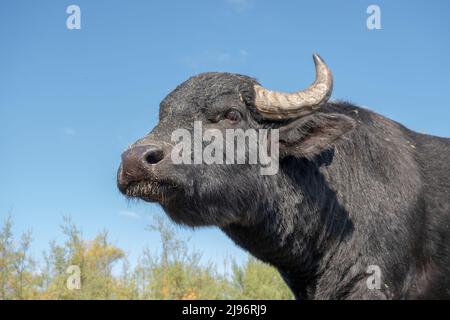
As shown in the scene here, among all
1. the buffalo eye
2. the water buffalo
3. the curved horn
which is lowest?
the water buffalo

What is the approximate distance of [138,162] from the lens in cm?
562

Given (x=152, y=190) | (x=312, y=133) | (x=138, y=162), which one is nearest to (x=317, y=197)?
(x=312, y=133)

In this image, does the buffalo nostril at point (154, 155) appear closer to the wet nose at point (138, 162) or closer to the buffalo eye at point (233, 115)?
the wet nose at point (138, 162)

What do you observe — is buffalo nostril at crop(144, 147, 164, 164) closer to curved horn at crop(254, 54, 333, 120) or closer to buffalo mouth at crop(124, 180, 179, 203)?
buffalo mouth at crop(124, 180, 179, 203)

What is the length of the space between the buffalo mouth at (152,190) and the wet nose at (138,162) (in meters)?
0.08

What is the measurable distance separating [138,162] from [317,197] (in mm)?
2309

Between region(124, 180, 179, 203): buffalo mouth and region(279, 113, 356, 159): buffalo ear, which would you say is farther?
region(279, 113, 356, 159): buffalo ear

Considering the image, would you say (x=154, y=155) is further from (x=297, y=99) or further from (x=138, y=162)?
(x=297, y=99)

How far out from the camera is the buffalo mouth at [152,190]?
5.76m

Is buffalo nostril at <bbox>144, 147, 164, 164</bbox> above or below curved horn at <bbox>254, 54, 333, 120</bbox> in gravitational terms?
below

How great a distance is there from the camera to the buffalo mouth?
5.76 m

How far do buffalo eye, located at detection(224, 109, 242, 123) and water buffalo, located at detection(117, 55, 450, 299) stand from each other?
0.01m

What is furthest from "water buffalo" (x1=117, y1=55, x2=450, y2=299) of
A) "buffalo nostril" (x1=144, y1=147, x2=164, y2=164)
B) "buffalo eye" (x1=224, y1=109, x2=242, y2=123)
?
"buffalo nostril" (x1=144, y1=147, x2=164, y2=164)

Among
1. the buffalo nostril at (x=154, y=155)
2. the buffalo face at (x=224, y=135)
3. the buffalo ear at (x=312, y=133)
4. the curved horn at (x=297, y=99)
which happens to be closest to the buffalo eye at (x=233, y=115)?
the buffalo face at (x=224, y=135)
